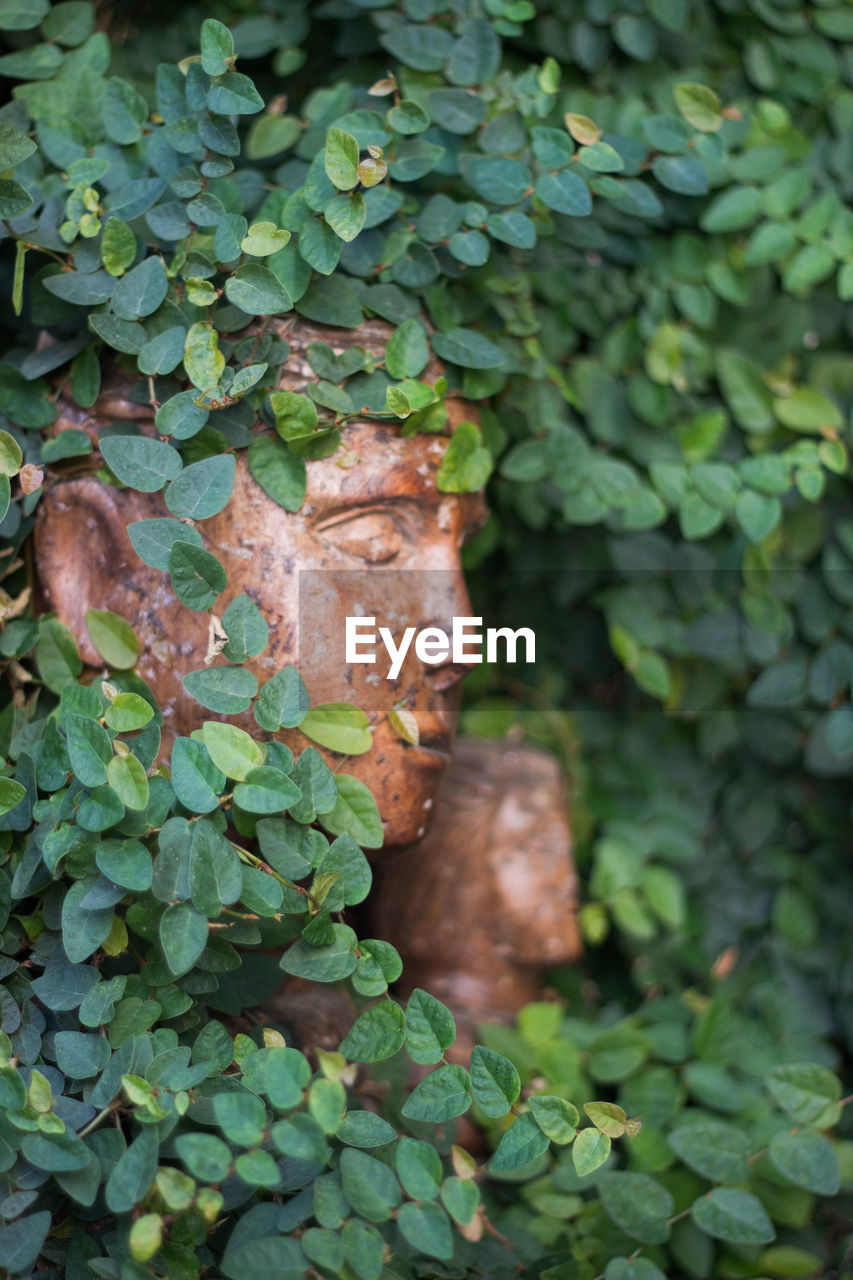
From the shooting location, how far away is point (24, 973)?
100 cm

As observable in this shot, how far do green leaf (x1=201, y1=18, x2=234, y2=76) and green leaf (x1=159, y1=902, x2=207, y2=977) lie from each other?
2.53 ft

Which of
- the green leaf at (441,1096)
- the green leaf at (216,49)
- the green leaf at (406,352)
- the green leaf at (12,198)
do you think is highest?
the green leaf at (216,49)

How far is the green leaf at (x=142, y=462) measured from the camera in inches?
39.4

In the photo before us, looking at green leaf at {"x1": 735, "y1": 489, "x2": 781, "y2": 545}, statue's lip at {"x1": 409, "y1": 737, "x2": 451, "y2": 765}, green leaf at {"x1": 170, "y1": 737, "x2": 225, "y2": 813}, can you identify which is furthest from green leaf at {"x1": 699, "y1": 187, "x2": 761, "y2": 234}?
green leaf at {"x1": 170, "y1": 737, "x2": 225, "y2": 813}

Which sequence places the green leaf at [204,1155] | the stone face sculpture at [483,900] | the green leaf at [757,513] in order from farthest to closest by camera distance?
the stone face sculpture at [483,900] < the green leaf at [757,513] < the green leaf at [204,1155]

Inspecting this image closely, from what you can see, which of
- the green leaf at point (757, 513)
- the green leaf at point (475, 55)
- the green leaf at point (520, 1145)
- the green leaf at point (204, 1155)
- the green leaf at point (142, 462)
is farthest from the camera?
the green leaf at point (757, 513)

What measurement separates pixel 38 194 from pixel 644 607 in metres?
1.01

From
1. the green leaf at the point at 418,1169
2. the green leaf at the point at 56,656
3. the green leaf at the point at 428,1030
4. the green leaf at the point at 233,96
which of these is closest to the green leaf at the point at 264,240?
the green leaf at the point at 233,96

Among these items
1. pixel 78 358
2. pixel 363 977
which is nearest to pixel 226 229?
pixel 78 358

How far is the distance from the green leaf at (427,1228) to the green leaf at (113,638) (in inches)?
22.3

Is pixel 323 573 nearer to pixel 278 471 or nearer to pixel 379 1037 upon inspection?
pixel 278 471

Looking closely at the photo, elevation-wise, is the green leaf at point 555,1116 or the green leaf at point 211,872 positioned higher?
the green leaf at point 211,872

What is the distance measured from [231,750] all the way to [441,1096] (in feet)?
1.15

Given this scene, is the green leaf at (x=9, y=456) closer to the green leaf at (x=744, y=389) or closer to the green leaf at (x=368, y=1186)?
the green leaf at (x=368, y=1186)
